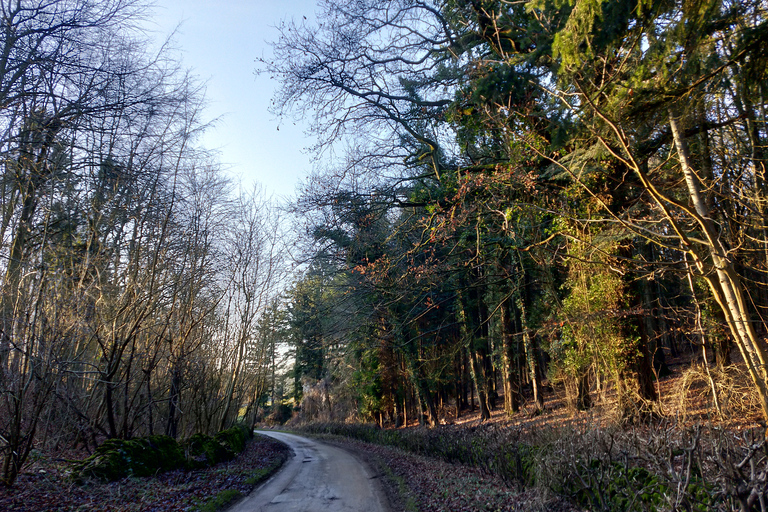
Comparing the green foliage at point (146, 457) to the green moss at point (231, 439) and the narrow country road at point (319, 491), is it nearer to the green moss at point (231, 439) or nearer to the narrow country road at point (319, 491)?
the green moss at point (231, 439)

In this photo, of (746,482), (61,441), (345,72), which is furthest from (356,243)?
(746,482)

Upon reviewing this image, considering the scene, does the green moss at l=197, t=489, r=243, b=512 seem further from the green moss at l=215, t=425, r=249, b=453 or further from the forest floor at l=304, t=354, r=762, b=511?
the green moss at l=215, t=425, r=249, b=453

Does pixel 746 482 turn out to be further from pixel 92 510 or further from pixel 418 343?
pixel 418 343

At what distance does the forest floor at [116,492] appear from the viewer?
6.24m

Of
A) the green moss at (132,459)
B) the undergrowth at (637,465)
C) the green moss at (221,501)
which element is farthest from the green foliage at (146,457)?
the undergrowth at (637,465)

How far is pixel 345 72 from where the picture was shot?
1103 centimetres

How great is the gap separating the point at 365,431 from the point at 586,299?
52.9ft

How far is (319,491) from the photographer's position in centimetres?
927

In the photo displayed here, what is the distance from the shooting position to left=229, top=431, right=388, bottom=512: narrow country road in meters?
7.80

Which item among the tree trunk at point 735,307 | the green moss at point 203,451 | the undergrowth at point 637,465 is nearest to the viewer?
the undergrowth at point 637,465

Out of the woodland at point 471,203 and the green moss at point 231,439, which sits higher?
the woodland at point 471,203

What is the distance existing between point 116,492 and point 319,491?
3.83 metres

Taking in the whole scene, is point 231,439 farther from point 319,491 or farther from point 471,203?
point 471,203

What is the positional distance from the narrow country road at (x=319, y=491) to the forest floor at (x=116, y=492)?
0.62 m
